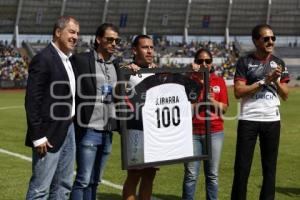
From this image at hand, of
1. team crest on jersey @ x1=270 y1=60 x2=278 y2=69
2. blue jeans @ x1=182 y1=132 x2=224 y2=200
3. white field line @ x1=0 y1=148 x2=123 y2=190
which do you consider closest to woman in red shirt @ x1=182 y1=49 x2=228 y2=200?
blue jeans @ x1=182 y1=132 x2=224 y2=200

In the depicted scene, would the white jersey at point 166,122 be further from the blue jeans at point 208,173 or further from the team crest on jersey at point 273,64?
the team crest on jersey at point 273,64

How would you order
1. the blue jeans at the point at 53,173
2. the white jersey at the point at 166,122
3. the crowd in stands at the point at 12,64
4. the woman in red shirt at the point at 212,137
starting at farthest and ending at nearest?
the crowd in stands at the point at 12,64
the woman in red shirt at the point at 212,137
the white jersey at the point at 166,122
the blue jeans at the point at 53,173

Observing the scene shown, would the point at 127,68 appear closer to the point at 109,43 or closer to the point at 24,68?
the point at 109,43

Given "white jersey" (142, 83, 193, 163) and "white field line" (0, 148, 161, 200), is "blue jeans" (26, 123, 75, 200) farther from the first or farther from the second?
"white field line" (0, 148, 161, 200)

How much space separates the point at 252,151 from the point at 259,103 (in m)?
0.57

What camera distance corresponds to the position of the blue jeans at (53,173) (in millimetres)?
4961

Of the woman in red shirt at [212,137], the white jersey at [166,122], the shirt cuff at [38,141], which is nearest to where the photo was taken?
the shirt cuff at [38,141]

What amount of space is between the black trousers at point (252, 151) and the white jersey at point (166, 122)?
1.04 m

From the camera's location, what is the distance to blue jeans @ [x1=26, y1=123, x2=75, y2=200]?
16.3ft

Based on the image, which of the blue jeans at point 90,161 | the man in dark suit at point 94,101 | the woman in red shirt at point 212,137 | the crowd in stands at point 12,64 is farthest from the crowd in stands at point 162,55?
the man in dark suit at point 94,101

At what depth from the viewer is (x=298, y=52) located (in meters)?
66.6

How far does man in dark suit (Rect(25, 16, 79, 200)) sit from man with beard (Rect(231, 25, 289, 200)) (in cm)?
211

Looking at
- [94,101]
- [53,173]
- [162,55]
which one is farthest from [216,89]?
[162,55]

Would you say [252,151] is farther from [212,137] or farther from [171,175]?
[171,175]
